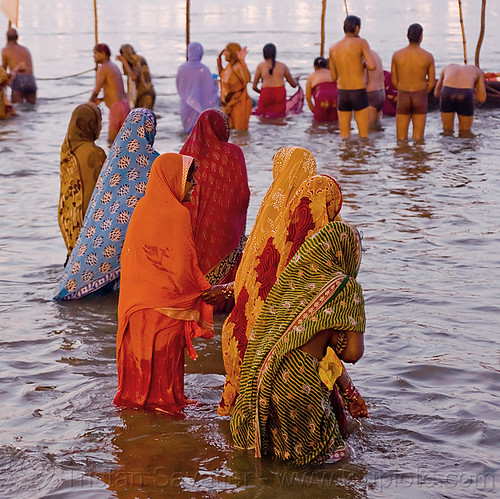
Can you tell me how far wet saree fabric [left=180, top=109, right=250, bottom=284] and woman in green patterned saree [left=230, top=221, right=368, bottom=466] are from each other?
2184mm

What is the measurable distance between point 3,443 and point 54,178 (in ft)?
21.9

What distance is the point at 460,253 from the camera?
7340 mm

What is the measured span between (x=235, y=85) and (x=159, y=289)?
878 centimetres

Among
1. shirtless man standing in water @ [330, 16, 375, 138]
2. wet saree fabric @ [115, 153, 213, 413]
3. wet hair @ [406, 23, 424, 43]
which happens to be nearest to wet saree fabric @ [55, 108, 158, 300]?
wet saree fabric @ [115, 153, 213, 413]

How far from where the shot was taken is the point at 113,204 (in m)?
6.04

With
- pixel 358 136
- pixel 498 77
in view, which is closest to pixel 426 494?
pixel 358 136

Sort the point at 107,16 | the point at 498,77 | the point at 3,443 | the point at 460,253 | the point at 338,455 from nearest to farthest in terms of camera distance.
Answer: the point at 338,455, the point at 3,443, the point at 460,253, the point at 498,77, the point at 107,16

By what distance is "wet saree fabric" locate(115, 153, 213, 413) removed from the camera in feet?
14.2

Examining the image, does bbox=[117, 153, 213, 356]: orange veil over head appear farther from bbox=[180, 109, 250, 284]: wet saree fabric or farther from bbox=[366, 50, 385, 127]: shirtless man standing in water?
bbox=[366, 50, 385, 127]: shirtless man standing in water

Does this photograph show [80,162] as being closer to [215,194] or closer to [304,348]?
[215,194]

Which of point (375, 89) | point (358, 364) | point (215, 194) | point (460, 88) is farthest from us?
point (375, 89)

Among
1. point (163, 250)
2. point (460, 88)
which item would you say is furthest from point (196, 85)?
point (163, 250)

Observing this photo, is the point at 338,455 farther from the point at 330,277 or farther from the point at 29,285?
the point at 29,285

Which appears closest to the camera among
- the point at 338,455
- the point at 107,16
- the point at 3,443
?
the point at 338,455
